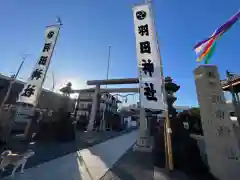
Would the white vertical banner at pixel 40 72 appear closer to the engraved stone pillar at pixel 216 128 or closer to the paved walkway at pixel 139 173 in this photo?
the paved walkway at pixel 139 173

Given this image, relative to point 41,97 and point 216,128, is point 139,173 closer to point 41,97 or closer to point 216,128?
point 216,128

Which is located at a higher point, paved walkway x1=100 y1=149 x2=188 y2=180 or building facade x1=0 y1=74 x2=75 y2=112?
building facade x1=0 y1=74 x2=75 y2=112

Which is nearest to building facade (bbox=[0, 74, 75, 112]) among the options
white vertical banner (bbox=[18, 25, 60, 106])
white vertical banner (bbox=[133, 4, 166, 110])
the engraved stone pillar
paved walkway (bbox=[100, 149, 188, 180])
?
white vertical banner (bbox=[18, 25, 60, 106])

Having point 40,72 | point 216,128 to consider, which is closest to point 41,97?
point 40,72

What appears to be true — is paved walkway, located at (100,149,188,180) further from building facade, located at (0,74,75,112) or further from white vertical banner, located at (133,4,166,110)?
building facade, located at (0,74,75,112)

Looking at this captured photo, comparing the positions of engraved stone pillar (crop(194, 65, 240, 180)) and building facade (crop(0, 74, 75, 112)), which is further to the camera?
building facade (crop(0, 74, 75, 112))

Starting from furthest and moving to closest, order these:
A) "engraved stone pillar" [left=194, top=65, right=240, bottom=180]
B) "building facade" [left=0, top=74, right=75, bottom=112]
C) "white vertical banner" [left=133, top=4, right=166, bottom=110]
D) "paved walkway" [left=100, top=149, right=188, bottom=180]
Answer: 1. "building facade" [left=0, top=74, right=75, bottom=112]
2. "white vertical banner" [left=133, top=4, right=166, bottom=110]
3. "paved walkway" [left=100, top=149, right=188, bottom=180]
4. "engraved stone pillar" [left=194, top=65, right=240, bottom=180]

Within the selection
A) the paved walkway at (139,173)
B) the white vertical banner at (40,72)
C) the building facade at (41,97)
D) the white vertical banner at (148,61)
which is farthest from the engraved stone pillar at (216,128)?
the building facade at (41,97)

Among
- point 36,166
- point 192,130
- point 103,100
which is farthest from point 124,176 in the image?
point 103,100

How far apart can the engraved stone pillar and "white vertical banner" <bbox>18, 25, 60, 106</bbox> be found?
7901 millimetres

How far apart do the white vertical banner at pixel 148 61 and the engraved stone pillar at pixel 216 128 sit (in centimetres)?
147

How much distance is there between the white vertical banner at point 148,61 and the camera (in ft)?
18.9

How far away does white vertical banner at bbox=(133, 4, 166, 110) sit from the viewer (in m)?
5.75

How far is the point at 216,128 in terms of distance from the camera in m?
4.68
